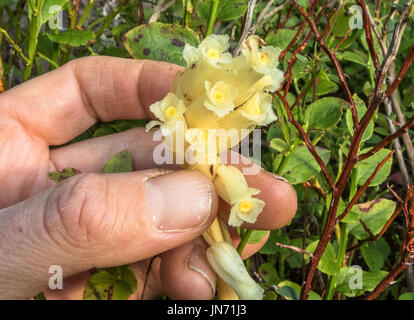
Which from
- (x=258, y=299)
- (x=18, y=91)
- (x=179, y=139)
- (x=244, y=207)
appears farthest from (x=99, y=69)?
(x=258, y=299)

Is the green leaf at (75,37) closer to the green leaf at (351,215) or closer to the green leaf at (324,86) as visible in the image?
the green leaf at (324,86)

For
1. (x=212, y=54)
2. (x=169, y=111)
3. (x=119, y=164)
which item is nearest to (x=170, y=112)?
(x=169, y=111)

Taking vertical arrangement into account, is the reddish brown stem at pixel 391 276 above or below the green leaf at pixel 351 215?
below

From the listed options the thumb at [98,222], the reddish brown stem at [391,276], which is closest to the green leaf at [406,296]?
the reddish brown stem at [391,276]

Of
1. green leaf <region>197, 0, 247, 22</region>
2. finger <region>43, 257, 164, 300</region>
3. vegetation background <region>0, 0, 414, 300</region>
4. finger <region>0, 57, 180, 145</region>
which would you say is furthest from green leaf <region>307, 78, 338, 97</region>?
finger <region>43, 257, 164, 300</region>

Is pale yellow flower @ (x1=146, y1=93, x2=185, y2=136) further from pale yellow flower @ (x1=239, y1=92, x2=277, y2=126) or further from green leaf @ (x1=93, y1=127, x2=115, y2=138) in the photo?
green leaf @ (x1=93, y1=127, x2=115, y2=138)

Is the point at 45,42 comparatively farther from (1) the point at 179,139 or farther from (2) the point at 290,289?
(2) the point at 290,289
